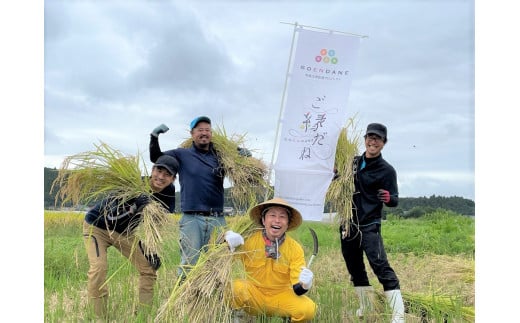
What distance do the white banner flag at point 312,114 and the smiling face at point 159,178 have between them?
0.95 meters

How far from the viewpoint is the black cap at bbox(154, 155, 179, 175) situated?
416cm

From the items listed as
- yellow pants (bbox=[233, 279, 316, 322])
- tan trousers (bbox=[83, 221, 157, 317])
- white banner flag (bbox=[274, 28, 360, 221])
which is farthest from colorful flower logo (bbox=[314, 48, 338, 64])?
tan trousers (bbox=[83, 221, 157, 317])

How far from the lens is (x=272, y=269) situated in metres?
3.96

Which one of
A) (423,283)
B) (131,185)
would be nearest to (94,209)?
(131,185)

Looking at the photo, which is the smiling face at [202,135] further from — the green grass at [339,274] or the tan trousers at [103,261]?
the tan trousers at [103,261]

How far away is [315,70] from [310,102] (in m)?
0.28

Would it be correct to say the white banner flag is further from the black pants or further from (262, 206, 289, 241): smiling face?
the black pants

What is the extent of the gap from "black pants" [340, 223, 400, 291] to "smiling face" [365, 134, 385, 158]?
2.12ft

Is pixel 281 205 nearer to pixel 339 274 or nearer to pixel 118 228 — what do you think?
pixel 118 228

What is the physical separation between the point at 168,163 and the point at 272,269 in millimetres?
1252

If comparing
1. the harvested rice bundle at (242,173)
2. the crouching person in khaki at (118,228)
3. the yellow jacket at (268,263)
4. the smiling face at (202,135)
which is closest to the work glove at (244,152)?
the harvested rice bundle at (242,173)

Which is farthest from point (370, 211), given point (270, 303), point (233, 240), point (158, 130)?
point (158, 130)

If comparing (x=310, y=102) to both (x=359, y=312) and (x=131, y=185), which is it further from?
(x=359, y=312)

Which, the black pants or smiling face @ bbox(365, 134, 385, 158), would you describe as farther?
smiling face @ bbox(365, 134, 385, 158)
